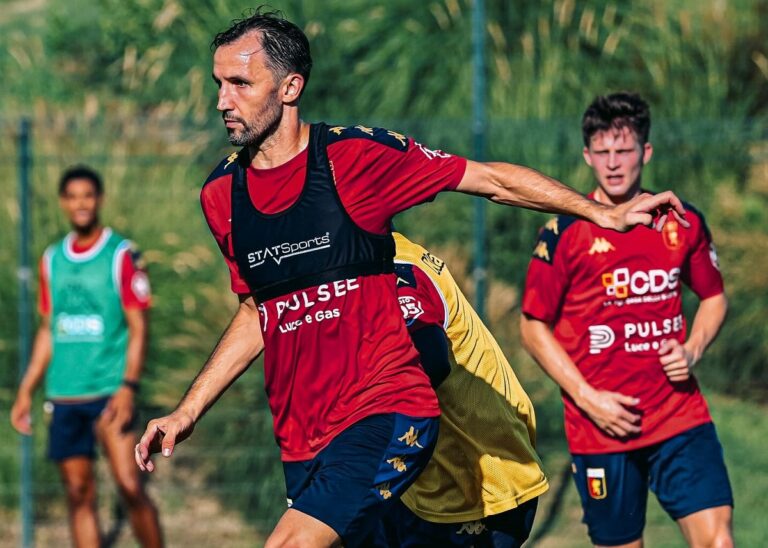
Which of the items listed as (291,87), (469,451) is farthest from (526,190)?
(469,451)

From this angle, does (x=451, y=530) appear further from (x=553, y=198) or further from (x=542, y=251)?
(x=542, y=251)

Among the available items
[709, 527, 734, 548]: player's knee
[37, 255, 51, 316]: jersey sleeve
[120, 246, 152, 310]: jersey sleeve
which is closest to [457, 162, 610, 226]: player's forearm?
[709, 527, 734, 548]: player's knee

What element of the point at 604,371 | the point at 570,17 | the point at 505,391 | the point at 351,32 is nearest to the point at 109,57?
the point at 351,32

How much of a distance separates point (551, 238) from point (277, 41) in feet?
6.71

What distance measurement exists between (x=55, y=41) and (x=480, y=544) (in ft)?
25.9

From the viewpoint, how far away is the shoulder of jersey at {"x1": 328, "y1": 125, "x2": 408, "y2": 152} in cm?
475

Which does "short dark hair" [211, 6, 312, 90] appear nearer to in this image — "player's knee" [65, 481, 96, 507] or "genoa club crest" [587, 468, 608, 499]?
"genoa club crest" [587, 468, 608, 499]

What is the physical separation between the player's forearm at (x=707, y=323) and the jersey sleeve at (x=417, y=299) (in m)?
1.77

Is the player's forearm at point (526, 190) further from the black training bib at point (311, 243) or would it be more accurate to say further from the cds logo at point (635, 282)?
the cds logo at point (635, 282)

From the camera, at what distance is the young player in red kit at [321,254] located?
4539mm

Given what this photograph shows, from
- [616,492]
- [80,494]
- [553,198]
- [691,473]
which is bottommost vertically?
[80,494]

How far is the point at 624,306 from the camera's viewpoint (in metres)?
6.24

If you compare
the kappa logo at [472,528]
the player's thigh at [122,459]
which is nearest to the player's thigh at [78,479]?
the player's thigh at [122,459]

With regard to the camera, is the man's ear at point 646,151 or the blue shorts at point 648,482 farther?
the man's ear at point 646,151
